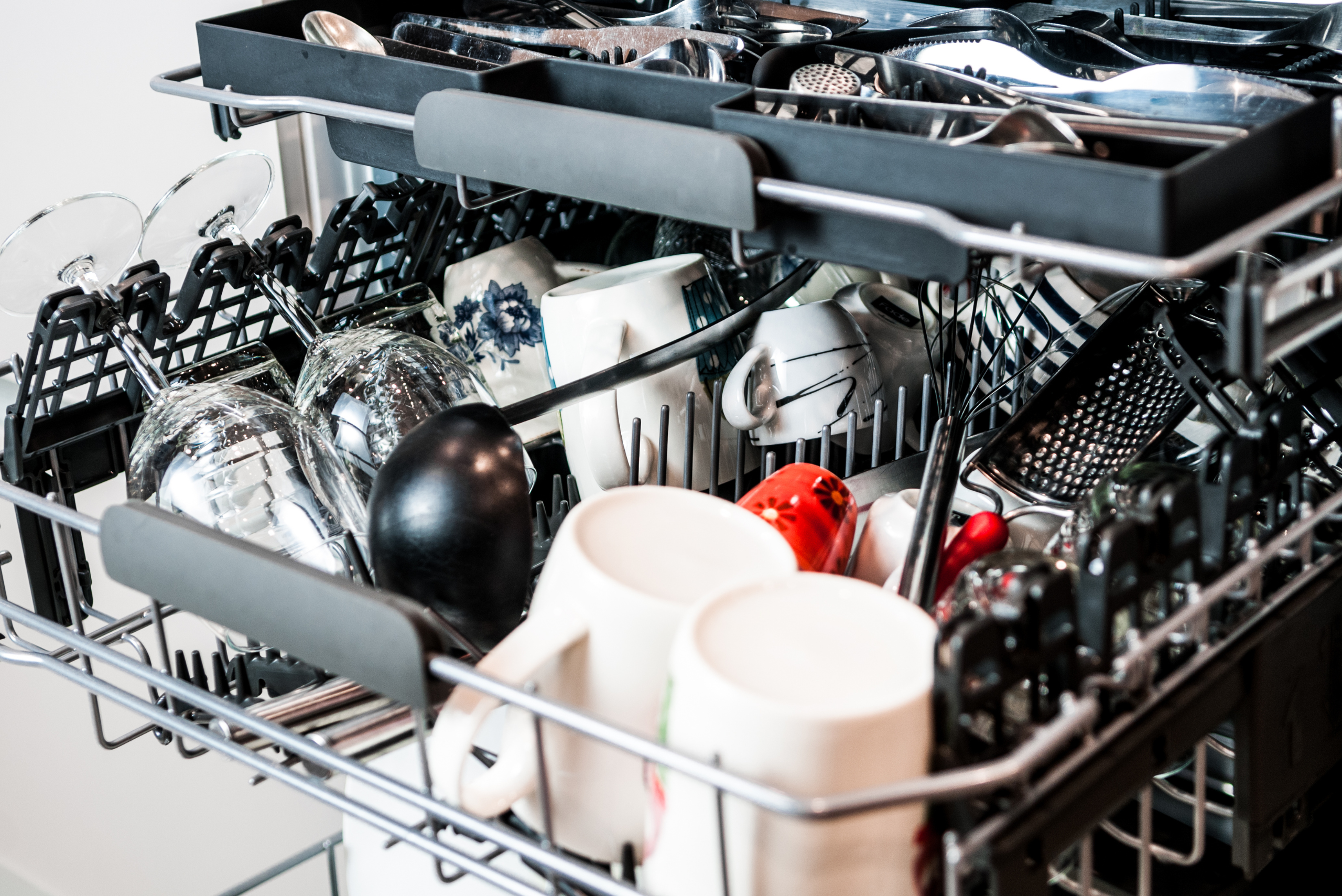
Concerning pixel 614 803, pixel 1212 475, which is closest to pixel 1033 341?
pixel 1212 475

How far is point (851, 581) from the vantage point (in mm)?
398

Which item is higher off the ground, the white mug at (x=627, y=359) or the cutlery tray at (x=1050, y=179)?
the cutlery tray at (x=1050, y=179)

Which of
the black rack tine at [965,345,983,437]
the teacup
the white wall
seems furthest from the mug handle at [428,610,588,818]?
the white wall

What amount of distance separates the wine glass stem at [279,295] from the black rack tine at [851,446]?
0.27 meters

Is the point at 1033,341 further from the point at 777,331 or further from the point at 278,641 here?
the point at 278,641

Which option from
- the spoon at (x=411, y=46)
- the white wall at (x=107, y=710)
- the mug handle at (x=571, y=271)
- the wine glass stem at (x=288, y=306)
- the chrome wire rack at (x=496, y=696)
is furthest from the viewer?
the white wall at (x=107, y=710)

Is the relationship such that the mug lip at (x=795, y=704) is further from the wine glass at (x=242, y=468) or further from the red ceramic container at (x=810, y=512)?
the wine glass at (x=242, y=468)

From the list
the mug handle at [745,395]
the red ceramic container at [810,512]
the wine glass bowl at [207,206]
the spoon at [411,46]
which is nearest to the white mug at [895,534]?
the red ceramic container at [810,512]

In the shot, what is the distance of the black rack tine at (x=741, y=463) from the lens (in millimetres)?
640

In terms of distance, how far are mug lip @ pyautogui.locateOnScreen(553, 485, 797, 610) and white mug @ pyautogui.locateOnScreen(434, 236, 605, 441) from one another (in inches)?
12.5

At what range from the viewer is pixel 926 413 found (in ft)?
2.21

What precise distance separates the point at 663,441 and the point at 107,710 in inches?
32.0

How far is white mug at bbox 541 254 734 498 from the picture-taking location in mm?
654

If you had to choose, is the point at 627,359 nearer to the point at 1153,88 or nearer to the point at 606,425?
the point at 606,425
